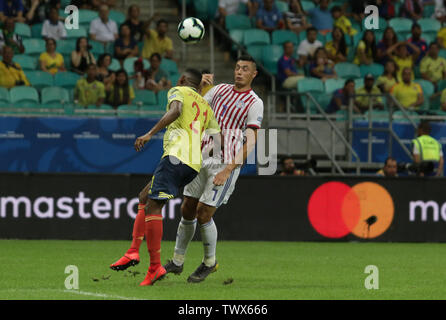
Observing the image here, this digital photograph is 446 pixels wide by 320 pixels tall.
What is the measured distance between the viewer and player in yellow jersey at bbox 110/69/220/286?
353 inches

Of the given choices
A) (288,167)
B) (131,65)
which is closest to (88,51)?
(131,65)

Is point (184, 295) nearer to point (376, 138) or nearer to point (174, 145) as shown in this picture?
point (174, 145)

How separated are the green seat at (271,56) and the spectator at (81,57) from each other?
13.0 ft

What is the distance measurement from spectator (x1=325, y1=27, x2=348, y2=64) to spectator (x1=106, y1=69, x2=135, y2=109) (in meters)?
5.07

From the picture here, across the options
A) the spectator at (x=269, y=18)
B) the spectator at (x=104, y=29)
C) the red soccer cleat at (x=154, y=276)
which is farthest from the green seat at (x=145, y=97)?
the red soccer cleat at (x=154, y=276)

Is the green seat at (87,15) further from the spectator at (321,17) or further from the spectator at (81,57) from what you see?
the spectator at (321,17)

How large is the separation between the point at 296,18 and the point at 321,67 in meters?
2.09

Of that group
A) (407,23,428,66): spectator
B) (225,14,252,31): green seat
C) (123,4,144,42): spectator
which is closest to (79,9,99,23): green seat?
(123,4,144,42): spectator

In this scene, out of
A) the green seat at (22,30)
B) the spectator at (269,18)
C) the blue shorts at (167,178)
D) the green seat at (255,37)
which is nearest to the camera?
the blue shorts at (167,178)

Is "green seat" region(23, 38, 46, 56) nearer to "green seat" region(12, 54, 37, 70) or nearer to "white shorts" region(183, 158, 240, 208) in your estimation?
"green seat" region(12, 54, 37, 70)

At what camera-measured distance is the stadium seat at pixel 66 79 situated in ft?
59.3

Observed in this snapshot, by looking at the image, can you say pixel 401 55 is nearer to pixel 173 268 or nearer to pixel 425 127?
pixel 425 127

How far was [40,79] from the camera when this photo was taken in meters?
18.1
